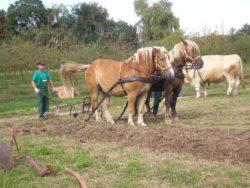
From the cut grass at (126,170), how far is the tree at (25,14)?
5843 cm

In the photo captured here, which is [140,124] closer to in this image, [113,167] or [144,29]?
[113,167]

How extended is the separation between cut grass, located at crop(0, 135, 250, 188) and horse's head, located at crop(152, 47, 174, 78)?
2.88 metres

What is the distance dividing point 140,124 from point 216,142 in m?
3.57

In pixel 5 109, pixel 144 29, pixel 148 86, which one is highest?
pixel 144 29

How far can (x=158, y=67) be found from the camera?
11469mm

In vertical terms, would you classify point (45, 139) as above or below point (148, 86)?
below

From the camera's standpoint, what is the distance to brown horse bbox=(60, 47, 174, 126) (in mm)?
11469

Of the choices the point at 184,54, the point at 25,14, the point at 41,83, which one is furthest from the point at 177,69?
the point at 25,14

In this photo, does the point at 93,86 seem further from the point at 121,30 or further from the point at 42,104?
the point at 121,30

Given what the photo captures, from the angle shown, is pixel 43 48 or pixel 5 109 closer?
pixel 5 109

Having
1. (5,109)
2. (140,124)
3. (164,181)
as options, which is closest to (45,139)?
(140,124)

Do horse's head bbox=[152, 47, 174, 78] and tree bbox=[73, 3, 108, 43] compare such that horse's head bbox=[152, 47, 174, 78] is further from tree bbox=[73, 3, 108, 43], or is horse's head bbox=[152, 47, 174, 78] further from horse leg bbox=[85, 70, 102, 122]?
tree bbox=[73, 3, 108, 43]

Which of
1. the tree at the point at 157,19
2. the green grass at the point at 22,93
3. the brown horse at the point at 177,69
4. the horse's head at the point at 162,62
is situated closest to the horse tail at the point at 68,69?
the brown horse at the point at 177,69

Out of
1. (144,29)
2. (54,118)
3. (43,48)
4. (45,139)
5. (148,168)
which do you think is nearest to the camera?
(148,168)
